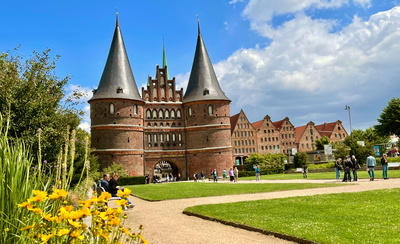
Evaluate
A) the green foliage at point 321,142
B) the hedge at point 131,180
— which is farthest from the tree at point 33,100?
the green foliage at point 321,142

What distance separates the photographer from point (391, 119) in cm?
5453

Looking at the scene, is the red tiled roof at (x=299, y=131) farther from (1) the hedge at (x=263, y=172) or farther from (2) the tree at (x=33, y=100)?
(2) the tree at (x=33, y=100)

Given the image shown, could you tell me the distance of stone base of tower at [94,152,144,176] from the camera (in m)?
44.8

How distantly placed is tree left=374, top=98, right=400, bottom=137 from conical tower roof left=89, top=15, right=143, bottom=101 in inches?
1515

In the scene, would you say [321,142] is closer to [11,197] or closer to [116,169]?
[116,169]

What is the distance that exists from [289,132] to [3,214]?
88748 mm

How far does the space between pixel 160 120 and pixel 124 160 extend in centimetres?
861

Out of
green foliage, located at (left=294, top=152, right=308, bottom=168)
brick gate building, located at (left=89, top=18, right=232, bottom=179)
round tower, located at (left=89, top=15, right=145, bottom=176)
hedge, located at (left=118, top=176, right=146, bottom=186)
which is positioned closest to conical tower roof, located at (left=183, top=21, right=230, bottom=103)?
brick gate building, located at (left=89, top=18, right=232, bottom=179)

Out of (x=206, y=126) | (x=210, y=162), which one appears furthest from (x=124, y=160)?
(x=206, y=126)

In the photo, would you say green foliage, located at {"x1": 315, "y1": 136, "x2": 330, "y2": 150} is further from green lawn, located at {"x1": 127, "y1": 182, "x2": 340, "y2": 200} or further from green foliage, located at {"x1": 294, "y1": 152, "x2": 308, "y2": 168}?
green lawn, located at {"x1": 127, "y1": 182, "x2": 340, "y2": 200}

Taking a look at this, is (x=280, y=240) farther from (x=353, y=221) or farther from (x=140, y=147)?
(x=140, y=147)

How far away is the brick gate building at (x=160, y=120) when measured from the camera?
45750mm

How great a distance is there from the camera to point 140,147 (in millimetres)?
47531

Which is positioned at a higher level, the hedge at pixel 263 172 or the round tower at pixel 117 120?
the round tower at pixel 117 120
